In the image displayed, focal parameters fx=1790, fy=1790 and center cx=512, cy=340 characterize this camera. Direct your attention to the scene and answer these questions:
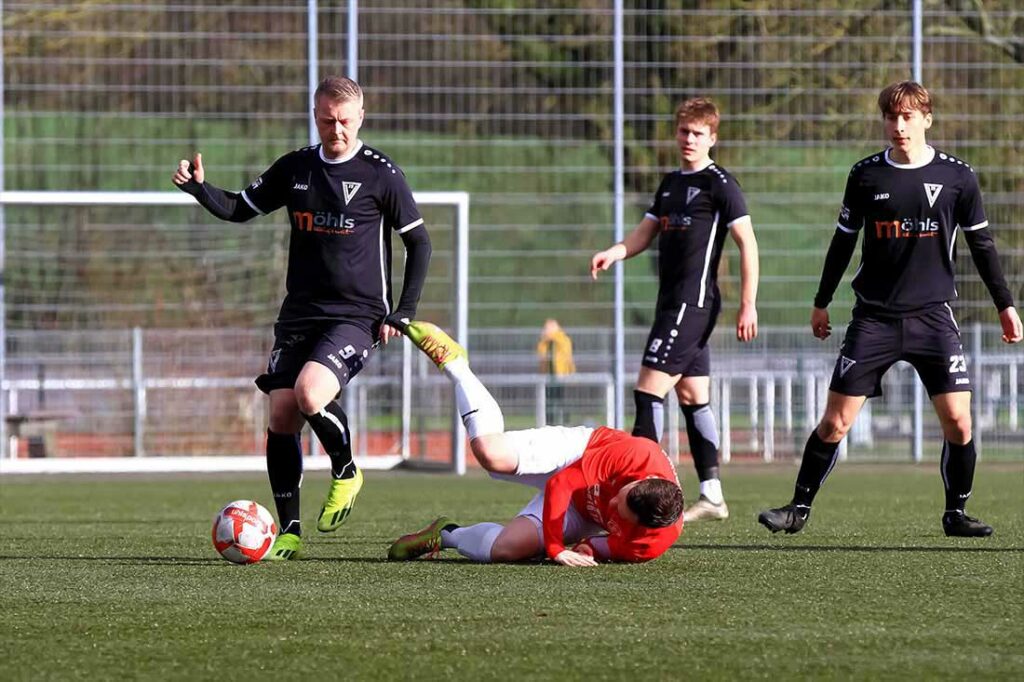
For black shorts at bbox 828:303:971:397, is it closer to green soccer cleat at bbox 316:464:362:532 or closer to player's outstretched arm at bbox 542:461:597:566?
player's outstretched arm at bbox 542:461:597:566

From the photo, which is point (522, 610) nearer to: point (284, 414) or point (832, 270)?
point (284, 414)

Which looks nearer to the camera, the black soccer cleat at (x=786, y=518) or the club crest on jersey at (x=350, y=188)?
the club crest on jersey at (x=350, y=188)

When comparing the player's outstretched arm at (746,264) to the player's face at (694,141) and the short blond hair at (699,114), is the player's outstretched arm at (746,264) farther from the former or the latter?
the short blond hair at (699,114)

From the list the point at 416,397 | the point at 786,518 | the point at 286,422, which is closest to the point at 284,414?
the point at 286,422

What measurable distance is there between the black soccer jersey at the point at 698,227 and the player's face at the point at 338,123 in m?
2.33

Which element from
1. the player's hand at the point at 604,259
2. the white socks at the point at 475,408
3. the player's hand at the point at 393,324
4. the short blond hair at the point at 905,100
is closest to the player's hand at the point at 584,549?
the white socks at the point at 475,408

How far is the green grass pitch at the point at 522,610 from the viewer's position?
4.34 m

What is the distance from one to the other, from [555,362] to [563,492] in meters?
9.57

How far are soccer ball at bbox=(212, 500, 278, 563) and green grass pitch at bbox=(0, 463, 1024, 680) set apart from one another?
0.28ft

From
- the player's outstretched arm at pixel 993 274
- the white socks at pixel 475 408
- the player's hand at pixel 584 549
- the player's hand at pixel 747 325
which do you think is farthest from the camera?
the player's hand at pixel 747 325

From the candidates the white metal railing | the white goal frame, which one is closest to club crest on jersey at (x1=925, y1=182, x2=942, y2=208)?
the white goal frame

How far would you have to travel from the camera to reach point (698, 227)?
9016 mm

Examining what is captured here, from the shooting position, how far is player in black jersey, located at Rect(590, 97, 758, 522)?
29.4 ft

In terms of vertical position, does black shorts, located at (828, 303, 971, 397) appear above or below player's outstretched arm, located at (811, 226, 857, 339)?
below
